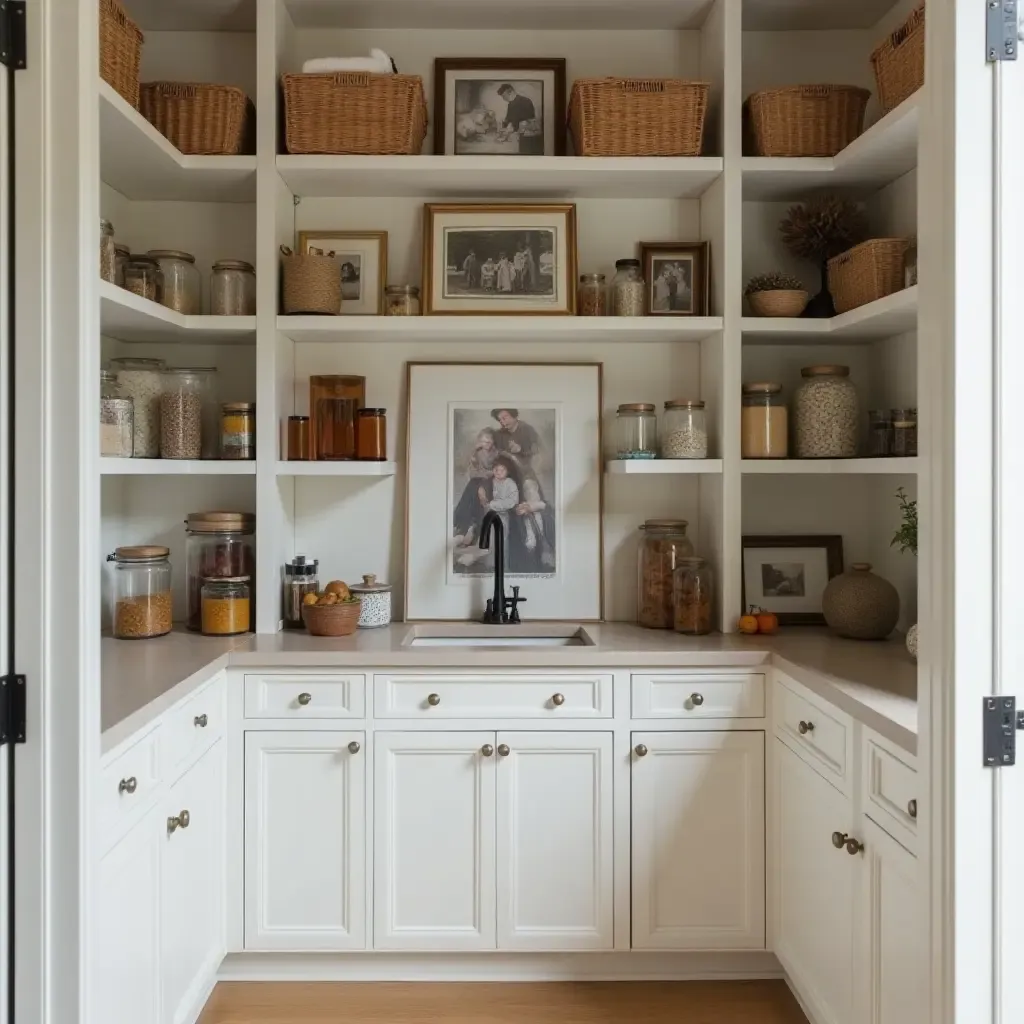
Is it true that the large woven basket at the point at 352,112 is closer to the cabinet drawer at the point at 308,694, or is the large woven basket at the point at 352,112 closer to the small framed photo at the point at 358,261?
the small framed photo at the point at 358,261

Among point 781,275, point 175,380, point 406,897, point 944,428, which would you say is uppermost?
point 781,275

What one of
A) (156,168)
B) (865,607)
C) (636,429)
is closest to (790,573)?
(865,607)

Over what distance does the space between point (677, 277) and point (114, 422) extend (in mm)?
1714

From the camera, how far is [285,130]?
2936 millimetres

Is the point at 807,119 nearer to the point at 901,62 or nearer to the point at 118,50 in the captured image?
the point at 901,62

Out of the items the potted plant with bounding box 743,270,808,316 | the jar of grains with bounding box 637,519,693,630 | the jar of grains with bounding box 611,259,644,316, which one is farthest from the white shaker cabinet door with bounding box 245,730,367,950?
the potted plant with bounding box 743,270,808,316

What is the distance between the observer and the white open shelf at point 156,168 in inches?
96.3

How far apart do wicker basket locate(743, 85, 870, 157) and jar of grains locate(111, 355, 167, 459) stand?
189 cm

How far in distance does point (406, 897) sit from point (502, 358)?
164 cm

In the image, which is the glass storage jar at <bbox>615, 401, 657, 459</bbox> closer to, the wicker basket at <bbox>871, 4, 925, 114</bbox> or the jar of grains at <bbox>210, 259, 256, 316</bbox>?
the wicker basket at <bbox>871, 4, 925, 114</bbox>

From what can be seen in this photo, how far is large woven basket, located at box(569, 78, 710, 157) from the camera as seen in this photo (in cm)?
287
